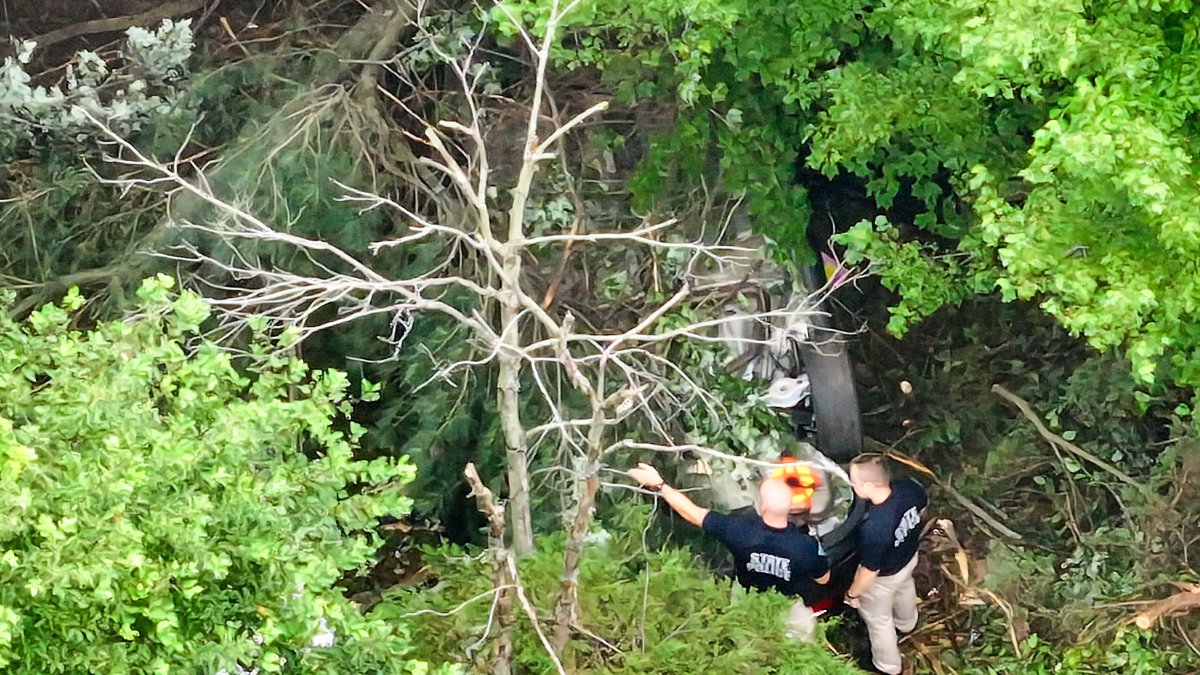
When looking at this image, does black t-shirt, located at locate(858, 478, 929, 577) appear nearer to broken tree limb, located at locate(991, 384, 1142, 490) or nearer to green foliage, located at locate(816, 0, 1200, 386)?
broken tree limb, located at locate(991, 384, 1142, 490)

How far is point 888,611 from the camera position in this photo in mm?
5363

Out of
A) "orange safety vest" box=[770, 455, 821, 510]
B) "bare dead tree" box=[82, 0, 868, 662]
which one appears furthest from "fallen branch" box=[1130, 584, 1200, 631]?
"bare dead tree" box=[82, 0, 868, 662]

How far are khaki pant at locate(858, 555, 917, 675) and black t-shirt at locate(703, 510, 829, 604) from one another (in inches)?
26.6

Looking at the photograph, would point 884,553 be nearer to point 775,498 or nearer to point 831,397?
point 775,498

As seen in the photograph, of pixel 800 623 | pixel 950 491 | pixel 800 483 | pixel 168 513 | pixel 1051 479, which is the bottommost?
pixel 950 491

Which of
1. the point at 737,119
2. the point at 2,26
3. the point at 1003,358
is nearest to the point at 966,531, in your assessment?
the point at 1003,358

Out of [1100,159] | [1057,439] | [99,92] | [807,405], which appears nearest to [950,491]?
[1057,439]

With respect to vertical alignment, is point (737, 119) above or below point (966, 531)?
above

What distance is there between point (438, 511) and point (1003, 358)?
3.21 metres

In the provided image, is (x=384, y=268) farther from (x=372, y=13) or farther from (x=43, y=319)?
(x=43, y=319)

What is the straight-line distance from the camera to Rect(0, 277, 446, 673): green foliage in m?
2.23

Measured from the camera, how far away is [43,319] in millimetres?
2844

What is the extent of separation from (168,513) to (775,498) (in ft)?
9.46

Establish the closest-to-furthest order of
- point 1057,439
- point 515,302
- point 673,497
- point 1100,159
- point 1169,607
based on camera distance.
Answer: point 1100,159, point 515,302, point 673,497, point 1169,607, point 1057,439
